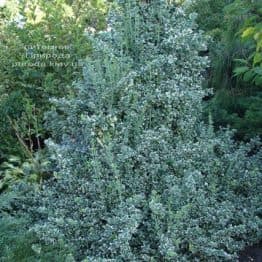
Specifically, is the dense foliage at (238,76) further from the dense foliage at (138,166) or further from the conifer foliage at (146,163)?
the conifer foliage at (146,163)

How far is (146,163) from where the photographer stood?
11.0 feet

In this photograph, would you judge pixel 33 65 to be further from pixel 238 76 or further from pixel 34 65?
pixel 238 76

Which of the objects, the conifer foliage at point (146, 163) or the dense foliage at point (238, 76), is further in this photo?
the dense foliage at point (238, 76)

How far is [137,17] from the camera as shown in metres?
3.71

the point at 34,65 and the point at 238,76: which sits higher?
the point at 34,65

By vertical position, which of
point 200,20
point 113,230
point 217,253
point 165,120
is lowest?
point 217,253

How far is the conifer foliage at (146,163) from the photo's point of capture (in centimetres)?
314

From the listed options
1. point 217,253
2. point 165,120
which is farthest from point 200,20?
point 217,253

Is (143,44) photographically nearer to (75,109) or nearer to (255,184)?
(75,109)

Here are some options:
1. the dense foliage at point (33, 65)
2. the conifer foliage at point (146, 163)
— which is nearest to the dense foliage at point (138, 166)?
the conifer foliage at point (146, 163)

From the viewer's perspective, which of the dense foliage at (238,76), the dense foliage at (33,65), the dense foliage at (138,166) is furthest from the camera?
the dense foliage at (33,65)

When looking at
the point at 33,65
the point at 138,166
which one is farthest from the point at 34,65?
the point at 138,166

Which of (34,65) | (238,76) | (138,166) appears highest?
(34,65)

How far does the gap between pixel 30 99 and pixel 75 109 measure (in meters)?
1.10
